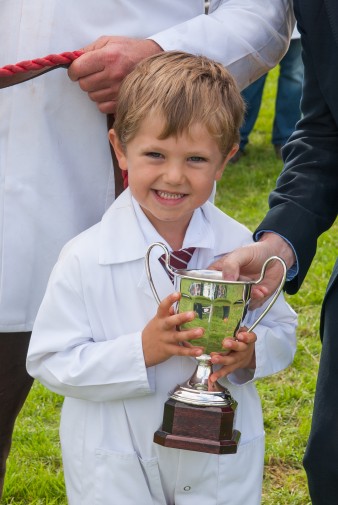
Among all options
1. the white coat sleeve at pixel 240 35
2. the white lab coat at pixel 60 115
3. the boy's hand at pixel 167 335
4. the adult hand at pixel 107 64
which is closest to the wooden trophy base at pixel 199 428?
the boy's hand at pixel 167 335

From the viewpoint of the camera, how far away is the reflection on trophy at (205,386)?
2.37 m

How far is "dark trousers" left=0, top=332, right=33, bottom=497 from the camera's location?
2934 mm

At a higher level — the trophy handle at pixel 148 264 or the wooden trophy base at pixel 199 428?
the trophy handle at pixel 148 264

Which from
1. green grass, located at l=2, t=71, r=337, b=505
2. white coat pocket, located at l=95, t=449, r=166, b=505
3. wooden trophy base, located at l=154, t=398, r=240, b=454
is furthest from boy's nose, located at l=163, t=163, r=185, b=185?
green grass, located at l=2, t=71, r=337, b=505

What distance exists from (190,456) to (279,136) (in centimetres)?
665

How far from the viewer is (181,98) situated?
2.47 metres

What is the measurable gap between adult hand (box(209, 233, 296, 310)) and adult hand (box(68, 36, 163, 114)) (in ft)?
1.63

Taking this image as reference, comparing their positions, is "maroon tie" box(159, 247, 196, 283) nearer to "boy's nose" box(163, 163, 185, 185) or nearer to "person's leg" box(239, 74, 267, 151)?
"boy's nose" box(163, 163, 185, 185)

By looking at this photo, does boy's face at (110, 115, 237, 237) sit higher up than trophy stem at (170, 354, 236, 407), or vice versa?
boy's face at (110, 115, 237, 237)

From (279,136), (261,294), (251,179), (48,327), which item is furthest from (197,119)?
(279,136)

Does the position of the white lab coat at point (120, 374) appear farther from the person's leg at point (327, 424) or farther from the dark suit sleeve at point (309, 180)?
the dark suit sleeve at point (309, 180)

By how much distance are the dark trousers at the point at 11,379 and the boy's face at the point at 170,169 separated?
0.62m

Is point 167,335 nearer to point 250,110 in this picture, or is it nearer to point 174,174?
point 174,174

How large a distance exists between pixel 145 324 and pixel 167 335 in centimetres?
17
